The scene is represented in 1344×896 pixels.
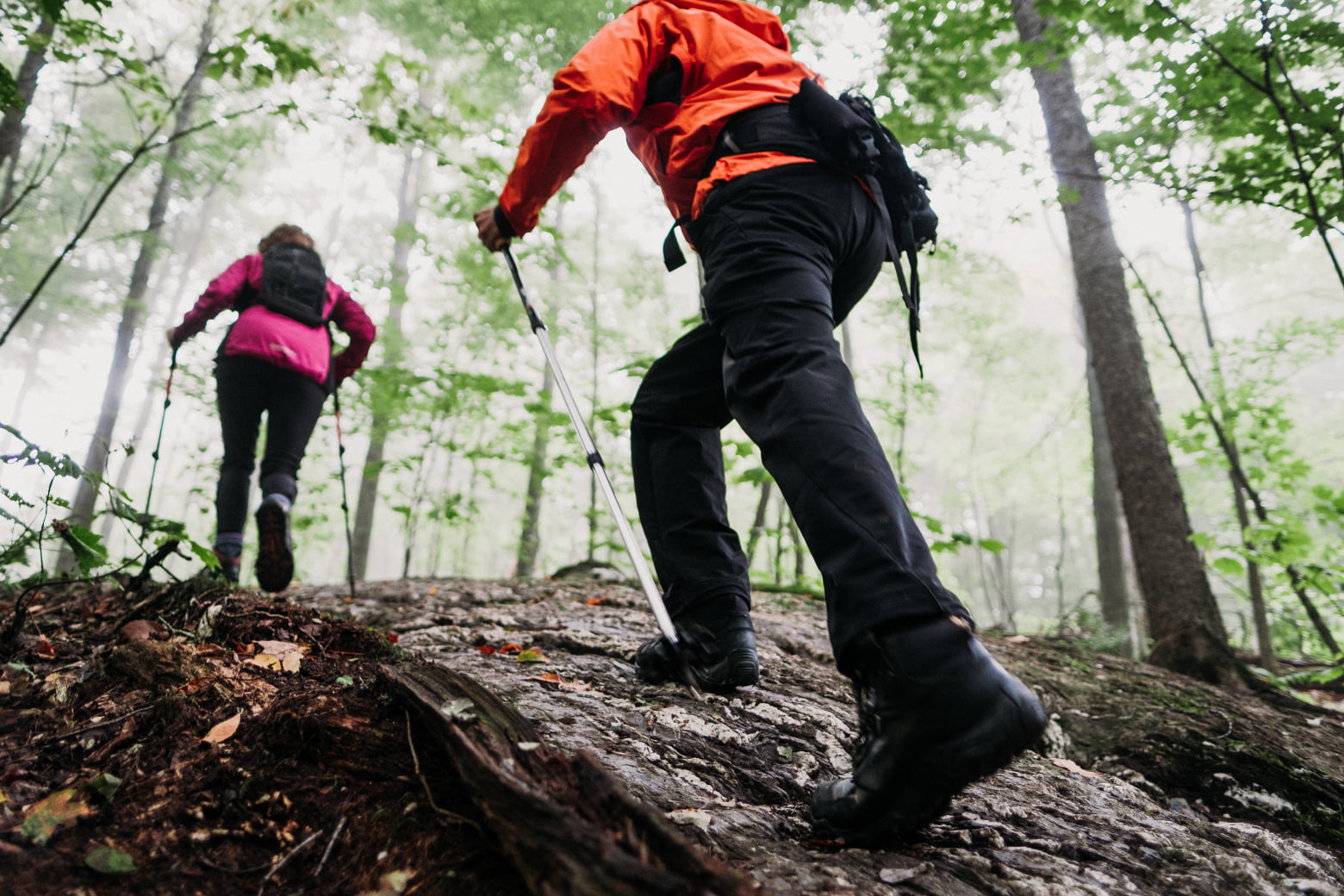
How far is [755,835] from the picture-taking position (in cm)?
126

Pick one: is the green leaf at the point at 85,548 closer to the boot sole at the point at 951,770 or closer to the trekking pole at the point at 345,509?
the trekking pole at the point at 345,509

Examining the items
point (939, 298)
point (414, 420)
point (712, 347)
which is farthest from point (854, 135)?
point (939, 298)

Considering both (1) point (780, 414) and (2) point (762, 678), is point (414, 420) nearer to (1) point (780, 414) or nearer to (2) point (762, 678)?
(2) point (762, 678)

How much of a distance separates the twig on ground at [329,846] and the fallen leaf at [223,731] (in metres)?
0.37

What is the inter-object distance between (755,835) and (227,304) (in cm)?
413

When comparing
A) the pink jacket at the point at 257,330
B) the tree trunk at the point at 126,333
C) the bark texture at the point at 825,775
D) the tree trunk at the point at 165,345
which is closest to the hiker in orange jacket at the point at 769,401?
the bark texture at the point at 825,775

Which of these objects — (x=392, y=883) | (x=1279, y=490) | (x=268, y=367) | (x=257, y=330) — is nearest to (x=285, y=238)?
(x=257, y=330)

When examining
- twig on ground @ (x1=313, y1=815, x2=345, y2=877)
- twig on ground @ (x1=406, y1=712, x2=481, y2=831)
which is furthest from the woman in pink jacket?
twig on ground @ (x1=313, y1=815, x2=345, y2=877)

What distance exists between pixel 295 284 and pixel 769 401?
351cm

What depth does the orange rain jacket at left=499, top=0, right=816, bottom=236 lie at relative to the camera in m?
1.80

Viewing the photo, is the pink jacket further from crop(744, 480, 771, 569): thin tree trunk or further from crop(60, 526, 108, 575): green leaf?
crop(744, 480, 771, 569): thin tree trunk

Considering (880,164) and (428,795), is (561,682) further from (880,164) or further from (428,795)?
(880,164)

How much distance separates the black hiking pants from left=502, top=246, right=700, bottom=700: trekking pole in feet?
0.36

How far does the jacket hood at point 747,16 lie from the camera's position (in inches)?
79.4
